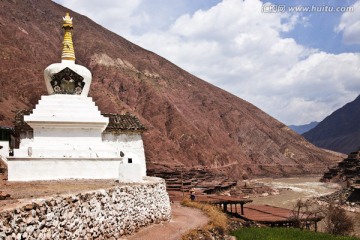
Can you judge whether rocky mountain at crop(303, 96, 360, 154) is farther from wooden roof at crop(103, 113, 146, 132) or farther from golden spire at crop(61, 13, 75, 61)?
golden spire at crop(61, 13, 75, 61)

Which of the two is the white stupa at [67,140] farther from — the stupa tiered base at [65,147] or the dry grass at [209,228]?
the dry grass at [209,228]

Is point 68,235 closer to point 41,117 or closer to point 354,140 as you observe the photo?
point 41,117

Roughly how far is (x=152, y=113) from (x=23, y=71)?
78.8ft

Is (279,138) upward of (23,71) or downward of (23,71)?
downward

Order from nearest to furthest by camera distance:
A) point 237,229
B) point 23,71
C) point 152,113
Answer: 1. point 237,229
2. point 23,71
3. point 152,113

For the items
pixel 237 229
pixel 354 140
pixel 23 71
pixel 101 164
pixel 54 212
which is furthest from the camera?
pixel 354 140

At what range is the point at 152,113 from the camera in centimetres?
7481

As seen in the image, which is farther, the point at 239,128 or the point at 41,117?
the point at 239,128

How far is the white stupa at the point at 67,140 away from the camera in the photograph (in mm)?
15070

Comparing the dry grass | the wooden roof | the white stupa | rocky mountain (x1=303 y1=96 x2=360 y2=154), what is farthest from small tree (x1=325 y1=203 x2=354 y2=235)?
rocky mountain (x1=303 y1=96 x2=360 y2=154)

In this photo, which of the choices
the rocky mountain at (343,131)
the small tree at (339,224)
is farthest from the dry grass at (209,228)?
the rocky mountain at (343,131)

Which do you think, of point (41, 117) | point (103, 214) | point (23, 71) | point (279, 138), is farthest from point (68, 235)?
point (279, 138)

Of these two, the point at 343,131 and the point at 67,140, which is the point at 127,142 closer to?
the point at 67,140

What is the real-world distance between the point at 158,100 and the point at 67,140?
2378 inches
